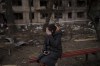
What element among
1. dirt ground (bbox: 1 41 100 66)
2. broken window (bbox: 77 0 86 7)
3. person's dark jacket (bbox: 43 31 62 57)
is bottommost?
dirt ground (bbox: 1 41 100 66)

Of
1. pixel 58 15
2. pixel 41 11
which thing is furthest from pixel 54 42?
pixel 41 11

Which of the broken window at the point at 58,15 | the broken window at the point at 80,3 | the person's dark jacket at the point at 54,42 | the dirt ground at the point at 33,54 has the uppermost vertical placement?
the person's dark jacket at the point at 54,42

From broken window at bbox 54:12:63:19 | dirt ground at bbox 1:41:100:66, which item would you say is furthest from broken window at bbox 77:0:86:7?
dirt ground at bbox 1:41:100:66

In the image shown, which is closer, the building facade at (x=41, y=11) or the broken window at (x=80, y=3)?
the building facade at (x=41, y=11)

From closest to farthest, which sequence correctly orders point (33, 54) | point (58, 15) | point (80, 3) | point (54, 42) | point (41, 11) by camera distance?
point (54, 42) → point (33, 54) → point (58, 15) → point (41, 11) → point (80, 3)

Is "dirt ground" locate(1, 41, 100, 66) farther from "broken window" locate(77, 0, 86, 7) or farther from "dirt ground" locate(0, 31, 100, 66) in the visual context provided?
"broken window" locate(77, 0, 86, 7)

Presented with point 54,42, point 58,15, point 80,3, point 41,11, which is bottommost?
point 58,15

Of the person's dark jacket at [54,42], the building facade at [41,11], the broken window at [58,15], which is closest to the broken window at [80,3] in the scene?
the building facade at [41,11]

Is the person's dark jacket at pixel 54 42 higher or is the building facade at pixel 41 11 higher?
the person's dark jacket at pixel 54 42

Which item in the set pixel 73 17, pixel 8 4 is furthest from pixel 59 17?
pixel 8 4

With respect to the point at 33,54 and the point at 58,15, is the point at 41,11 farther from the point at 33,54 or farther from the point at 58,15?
the point at 33,54

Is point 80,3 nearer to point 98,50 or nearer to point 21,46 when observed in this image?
point 21,46

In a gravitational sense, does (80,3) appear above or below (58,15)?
above

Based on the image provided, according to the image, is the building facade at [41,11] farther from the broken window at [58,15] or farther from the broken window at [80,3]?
the broken window at [80,3]
